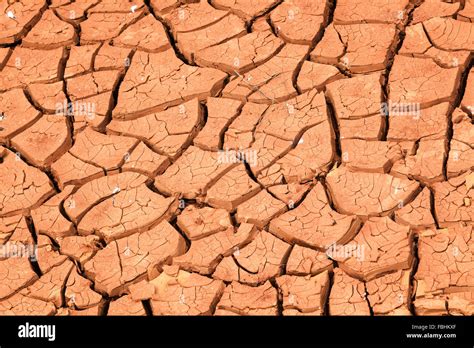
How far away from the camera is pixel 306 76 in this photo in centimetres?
517

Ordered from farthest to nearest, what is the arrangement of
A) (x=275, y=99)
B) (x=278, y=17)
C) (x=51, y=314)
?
(x=278, y=17) → (x=275, y=99) → (x=51, y=314)

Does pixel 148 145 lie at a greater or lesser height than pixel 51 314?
greater

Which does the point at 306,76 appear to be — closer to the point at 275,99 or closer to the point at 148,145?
the point at 275,99

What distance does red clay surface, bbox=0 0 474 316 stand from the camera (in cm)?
436

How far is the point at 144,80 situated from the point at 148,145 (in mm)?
486

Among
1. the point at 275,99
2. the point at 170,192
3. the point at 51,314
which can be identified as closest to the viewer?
the point at 51,314

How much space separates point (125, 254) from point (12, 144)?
1055mm

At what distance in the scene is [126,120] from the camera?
5.14 metres

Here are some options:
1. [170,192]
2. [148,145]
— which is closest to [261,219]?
[170,192]

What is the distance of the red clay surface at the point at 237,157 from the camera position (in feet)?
14.3

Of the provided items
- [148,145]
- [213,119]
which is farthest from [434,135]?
[148,145]

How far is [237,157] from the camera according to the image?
15.9 feet

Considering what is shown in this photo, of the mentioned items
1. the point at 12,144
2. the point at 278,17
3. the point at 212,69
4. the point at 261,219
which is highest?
the point at 278,17

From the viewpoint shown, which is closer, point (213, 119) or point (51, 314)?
point (51, 314)
